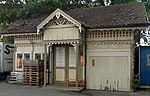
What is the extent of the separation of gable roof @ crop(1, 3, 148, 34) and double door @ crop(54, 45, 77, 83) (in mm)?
1988

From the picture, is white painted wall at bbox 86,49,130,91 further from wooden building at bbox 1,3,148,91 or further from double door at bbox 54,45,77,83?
double door at bbox 54,45,77,83

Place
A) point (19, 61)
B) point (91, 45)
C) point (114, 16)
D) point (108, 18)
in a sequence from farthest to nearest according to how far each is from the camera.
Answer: point (19, 61), point (114, 16), point (108, 18), point (91, 45)

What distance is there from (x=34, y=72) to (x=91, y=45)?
411 centimetres

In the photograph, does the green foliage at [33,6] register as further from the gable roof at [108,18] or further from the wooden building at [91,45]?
the wooden building at [91,45]

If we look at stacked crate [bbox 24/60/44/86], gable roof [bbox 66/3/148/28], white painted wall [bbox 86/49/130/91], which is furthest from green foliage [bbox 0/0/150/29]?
white painted wall [bbox 86/49/130/91]

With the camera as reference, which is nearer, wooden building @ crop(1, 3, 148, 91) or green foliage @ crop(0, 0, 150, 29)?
wooden building @ crop(1, 3, 148, 91)

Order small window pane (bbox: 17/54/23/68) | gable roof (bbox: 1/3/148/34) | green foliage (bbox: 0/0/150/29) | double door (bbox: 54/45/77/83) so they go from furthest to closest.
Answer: green foliage (bbox: 0/0/150/29) < small window pane (bbox: 17/54/23/68) < double door (bbox: 54/45/77/83) < gable roof (bbox: 1/3/148/34)

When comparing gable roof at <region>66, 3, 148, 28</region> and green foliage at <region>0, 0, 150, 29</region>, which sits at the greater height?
green foliage at <region>0, 0, 150, 29</region>

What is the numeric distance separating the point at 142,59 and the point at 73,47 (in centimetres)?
426

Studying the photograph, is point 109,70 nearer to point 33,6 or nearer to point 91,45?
point 91,45

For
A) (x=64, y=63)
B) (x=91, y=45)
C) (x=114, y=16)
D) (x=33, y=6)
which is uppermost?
(x=33, y=6)

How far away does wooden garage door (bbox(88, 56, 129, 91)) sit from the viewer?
529 inches

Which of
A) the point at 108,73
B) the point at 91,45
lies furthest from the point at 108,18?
the point at 108,73

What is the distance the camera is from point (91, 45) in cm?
1434
